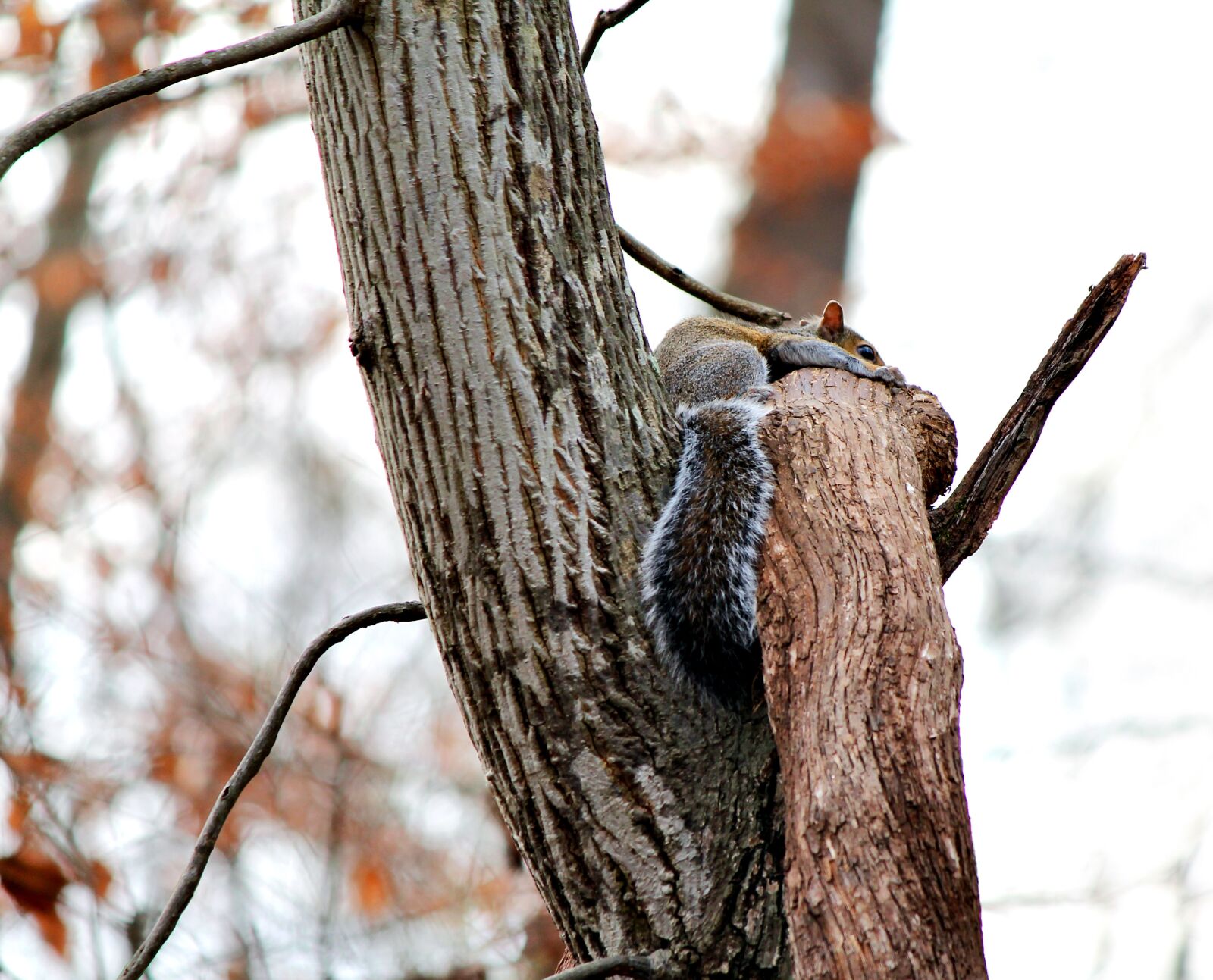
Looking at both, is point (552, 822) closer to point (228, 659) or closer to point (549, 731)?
point (549, 731)

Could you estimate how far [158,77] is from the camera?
1.50 metres

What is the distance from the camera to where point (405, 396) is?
71.5 inches

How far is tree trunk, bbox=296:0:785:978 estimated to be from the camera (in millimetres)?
1781

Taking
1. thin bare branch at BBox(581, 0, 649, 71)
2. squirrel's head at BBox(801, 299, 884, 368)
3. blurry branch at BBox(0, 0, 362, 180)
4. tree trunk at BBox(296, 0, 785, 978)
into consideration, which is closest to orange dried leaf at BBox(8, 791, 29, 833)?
tree trunk at BBox(296, 0, 785, 978)

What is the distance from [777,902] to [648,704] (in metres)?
0.36

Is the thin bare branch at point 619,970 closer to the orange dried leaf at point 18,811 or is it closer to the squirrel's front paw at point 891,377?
the squirrel's front paw at point 891,377

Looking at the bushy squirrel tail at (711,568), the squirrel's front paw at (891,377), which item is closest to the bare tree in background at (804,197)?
the squirrel's front paw at (891,377)

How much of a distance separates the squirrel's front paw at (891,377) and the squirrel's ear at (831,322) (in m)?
1.32

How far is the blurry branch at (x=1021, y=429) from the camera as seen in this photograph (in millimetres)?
1962

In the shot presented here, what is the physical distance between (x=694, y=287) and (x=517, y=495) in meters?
0.98

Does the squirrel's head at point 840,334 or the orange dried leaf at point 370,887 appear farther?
the orange dried leaf at point 370,887

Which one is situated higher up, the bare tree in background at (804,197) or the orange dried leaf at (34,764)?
the bare tree in background at (804,197)

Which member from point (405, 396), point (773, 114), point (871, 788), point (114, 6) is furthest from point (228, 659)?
point (773, 114)

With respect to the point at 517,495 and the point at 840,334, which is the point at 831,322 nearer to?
the point at 840,334
